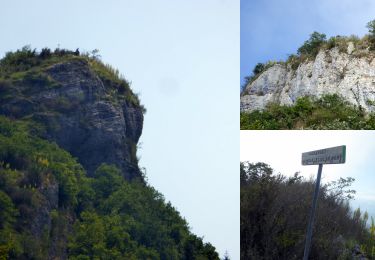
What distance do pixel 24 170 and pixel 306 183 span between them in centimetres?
531

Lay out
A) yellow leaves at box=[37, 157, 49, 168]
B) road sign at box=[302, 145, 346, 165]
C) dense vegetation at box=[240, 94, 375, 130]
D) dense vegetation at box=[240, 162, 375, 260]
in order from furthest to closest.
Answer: yellow leaves at box=[37, 157, 49, 168]
dense vegetation at box=[240, 94, 375, 130]
dense vegetation at box=[240, 162, 375, 260]
road sign at box=[302, 145, 346, 165]

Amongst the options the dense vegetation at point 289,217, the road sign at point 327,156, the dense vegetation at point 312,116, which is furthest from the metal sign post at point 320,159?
the dense vegetation at point 312,116

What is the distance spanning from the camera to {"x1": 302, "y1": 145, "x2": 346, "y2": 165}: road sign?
564 cm

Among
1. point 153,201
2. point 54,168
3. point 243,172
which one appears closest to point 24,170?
point 54,168

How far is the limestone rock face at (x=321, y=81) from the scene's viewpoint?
958cm

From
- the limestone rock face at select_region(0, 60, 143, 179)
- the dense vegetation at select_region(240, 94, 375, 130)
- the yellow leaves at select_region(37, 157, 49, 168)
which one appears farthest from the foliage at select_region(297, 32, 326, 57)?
the limestone rock face at select_region(0, 60, 143, 179)

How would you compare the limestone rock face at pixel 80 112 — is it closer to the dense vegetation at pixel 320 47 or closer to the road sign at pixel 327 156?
the dense vegetation at pixel 320 47

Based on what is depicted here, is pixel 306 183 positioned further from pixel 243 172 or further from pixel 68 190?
pixel 68 190

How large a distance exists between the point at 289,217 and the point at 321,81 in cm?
306

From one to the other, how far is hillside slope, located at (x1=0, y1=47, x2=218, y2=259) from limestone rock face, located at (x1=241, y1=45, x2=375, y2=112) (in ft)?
13.0

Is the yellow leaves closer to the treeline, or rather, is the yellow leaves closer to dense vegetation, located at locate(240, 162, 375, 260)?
the treeline

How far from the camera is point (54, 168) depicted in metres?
11.9

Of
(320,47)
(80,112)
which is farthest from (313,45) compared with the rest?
(80,112)

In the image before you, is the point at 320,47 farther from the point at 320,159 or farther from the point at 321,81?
the point at 320,159
